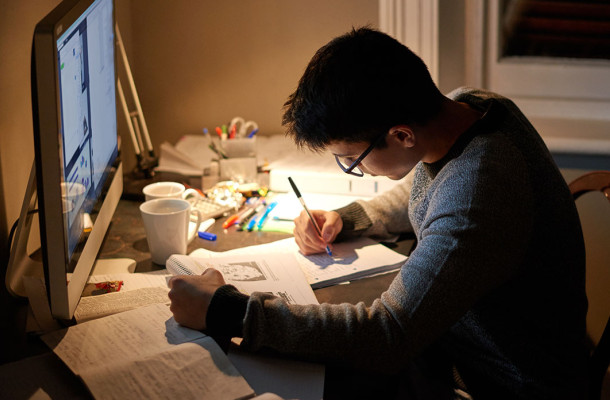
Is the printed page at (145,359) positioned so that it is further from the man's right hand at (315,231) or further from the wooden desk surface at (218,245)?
the man's right hand at (315,231)

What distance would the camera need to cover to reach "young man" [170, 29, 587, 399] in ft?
3.03

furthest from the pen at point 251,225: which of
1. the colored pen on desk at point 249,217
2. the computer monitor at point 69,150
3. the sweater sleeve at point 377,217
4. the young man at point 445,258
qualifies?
Answer: the young man at point 445,258

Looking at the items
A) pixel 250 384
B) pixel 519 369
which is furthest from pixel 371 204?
pixel 250 384

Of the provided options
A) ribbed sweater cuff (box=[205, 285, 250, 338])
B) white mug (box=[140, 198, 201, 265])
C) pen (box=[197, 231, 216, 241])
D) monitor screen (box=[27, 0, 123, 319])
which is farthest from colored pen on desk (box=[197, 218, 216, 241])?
ribbed sweater cuff (box=[205, 285, 250, 338])

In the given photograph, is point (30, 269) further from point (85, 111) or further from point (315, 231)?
point (315, 231)

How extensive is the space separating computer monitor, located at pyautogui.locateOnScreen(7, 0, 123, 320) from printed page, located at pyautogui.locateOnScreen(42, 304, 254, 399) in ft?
0.19

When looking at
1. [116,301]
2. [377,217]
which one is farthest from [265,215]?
[116,301]

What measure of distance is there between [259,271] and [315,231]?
0.64 ft

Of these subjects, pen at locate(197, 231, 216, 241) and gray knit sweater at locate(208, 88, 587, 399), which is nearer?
gray knit sweater at locate(208, 88, 587, 399)

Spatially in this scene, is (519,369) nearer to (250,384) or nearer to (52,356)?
(250,384)

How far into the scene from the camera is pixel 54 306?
36.5 inches

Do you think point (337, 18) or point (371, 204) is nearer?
point (371, 204)

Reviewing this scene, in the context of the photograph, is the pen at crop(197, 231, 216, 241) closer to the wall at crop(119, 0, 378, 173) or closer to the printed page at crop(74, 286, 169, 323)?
the printed page at crop(74, 286, 169, 323)

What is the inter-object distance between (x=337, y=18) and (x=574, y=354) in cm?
141
